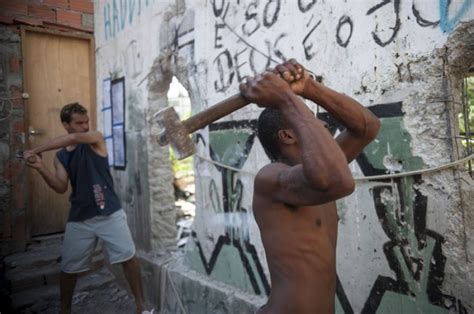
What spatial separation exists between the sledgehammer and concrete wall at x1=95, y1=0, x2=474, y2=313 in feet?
3.49

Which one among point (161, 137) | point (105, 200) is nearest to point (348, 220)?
point (161, 137)

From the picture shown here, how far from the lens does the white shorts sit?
3629 millimetres

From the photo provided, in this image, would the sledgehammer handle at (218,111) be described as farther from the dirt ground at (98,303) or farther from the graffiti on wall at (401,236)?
the dirt ground at (98,303)

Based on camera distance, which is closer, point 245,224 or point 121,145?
point 245,224

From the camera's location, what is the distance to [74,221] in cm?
367

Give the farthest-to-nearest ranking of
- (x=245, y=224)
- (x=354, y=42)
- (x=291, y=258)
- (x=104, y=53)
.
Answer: (x=104, y=53)
(x=245, y=224)
(x=354, y=42)
(x=291, y=258)

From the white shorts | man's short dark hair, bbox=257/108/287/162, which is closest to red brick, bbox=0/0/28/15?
the white shorts

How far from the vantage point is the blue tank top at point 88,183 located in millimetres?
3648

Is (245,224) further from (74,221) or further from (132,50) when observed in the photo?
(132,50)

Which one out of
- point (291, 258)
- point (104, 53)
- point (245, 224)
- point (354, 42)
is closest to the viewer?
point (291, 258)

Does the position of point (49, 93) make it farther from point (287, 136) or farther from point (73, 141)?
point (287, 136)

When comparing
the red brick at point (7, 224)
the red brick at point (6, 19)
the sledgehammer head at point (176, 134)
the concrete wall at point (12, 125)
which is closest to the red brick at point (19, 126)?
the concrete wall at point (12, 125)

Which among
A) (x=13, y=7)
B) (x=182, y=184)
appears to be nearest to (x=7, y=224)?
(x=13, y=7)

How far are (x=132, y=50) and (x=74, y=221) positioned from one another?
6.38 feet
